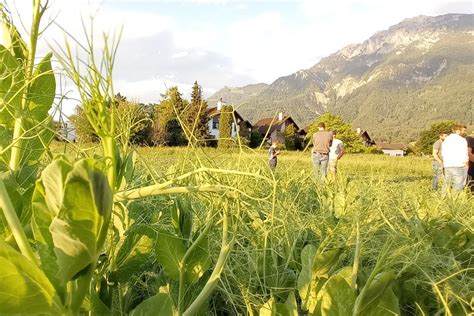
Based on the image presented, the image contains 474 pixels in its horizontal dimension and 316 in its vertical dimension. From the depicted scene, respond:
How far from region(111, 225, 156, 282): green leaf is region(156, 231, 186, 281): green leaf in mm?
35

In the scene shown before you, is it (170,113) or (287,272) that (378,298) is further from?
(170,113)

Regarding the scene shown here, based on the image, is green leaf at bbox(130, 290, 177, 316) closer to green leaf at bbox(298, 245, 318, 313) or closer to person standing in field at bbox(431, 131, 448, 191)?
green leaf at bbox(298, 245, 318, 313)

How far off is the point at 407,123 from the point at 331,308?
191 metres

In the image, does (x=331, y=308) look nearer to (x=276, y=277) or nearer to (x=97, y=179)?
(x=276, y=277)

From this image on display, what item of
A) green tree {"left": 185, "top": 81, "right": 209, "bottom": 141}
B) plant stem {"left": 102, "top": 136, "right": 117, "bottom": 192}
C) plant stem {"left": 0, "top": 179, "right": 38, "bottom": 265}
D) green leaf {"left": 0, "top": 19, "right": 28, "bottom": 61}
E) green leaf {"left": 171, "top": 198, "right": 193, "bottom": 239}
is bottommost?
green leaf {"left": 171, "top": 198, "right": 193, "bottom": 239}

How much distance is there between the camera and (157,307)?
1.97ft

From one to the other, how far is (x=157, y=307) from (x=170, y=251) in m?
0.11

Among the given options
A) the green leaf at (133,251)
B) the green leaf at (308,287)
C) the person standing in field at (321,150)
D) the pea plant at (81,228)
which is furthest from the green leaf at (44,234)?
the person standing in field at (321,150)

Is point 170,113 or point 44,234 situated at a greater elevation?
point 170,113

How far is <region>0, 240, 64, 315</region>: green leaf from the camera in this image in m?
0.43

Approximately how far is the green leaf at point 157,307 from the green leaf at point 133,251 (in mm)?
124

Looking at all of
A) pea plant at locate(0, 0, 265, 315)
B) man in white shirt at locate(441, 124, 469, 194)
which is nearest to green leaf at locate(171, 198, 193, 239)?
pea plant at locate(0, 0, 265, 315)

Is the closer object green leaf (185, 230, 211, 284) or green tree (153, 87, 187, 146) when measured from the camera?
green leaf (185, 230, 211, 284)

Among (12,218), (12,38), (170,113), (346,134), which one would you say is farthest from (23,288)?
(346,134)
